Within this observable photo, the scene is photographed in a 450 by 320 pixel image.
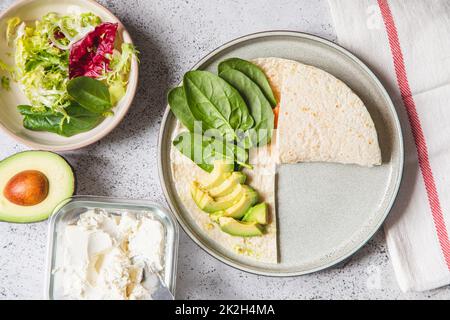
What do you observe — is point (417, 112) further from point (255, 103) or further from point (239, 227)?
point (239, 227)

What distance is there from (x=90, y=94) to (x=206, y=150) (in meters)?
0.46

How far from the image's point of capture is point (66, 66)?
6.65ft

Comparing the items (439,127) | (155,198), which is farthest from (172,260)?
(439,127)

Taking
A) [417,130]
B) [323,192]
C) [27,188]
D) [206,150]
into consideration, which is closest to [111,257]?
[27,188]

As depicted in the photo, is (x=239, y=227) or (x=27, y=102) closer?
(x=239, y=227)

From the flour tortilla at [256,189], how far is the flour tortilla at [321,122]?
3.2 inches

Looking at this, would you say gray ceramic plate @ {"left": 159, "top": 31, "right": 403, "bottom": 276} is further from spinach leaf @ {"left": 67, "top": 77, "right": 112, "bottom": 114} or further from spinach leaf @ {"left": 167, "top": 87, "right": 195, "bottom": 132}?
spinach leaf @ {"left": 67, "top": 77, "right": 112, "bottom": 114}

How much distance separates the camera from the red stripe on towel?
6.49 feet

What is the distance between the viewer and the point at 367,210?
1953 millimetres

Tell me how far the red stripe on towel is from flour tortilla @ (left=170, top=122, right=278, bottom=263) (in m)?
0.53

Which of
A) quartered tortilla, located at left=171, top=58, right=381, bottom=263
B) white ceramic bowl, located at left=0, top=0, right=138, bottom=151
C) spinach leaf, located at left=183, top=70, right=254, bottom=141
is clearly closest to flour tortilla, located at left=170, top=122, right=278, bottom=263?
Result: quartered tortilla, located at left=171, top=58, right=381, bottom=263

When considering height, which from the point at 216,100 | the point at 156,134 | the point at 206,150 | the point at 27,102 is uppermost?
the point at 216,100

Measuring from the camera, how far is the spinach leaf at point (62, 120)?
6.51ft

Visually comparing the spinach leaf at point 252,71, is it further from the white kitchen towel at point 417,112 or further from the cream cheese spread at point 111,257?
the cream cheese spread at point 111,257
